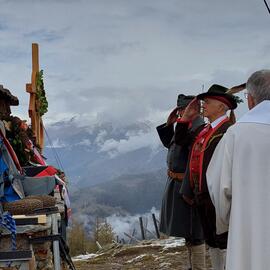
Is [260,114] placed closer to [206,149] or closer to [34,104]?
[206,149]

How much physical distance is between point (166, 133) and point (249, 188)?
2.96 meters

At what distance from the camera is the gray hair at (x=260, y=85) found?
3.62m

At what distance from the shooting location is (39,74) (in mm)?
9383

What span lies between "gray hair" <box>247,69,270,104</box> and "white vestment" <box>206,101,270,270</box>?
5cm

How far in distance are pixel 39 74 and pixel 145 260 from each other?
340 centimetres

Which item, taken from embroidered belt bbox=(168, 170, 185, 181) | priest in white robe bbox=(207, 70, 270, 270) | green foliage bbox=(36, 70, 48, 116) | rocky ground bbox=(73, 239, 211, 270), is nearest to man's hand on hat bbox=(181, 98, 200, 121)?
embroidered belt bbox=(168, 170, 185, 181)

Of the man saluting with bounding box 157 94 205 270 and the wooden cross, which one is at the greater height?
the wooden cross

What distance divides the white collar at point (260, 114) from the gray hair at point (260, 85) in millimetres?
43

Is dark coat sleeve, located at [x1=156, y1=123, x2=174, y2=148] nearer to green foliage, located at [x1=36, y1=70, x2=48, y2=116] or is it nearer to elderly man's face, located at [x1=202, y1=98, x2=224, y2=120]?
elderly man's face, located at [x1=202, y1=98, x2=224, y2=120]

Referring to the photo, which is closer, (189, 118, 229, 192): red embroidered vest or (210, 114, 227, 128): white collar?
(189, 118, 229, 192): red embroidered vest

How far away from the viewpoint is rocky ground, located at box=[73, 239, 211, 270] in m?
8.69

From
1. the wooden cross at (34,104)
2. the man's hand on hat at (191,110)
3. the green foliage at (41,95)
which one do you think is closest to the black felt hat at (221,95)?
the man's hand on hat at (191,110)

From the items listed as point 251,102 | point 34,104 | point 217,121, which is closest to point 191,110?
point 217,121

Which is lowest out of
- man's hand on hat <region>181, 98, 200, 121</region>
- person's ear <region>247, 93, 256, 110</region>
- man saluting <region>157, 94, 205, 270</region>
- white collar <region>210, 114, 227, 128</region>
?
man saluting <region>157, 94, 205, 270</region>
